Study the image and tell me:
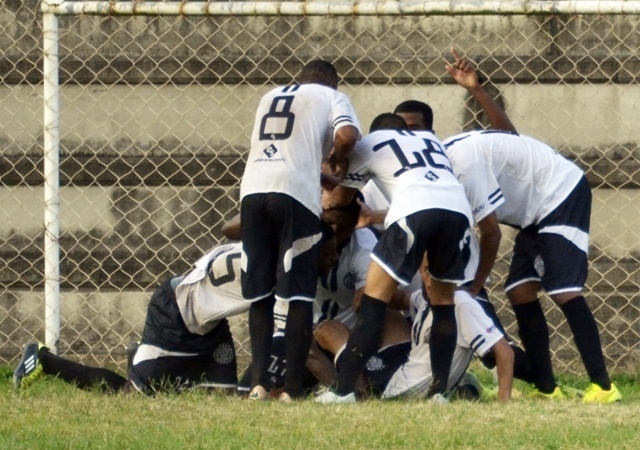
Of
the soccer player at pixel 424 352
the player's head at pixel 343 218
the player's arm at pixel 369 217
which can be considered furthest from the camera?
the player's arm at pixel 369 217

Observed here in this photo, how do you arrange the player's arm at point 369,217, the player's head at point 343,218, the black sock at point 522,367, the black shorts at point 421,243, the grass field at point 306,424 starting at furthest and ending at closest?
the black sock at point 522,367 → the player's arm at point 369,217 → the player's head at point 343,218 → the black shorts at point 421,243 → the grass field at point 306,424

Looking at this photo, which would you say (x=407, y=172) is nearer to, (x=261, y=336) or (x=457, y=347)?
(x=457, y=347)

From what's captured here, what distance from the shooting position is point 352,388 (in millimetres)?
6793

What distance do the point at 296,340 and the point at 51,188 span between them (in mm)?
2466

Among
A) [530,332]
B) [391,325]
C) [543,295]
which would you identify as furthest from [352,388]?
[543,295]

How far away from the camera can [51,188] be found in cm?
870

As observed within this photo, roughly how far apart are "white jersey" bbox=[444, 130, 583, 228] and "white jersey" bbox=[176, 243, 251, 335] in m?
1.30

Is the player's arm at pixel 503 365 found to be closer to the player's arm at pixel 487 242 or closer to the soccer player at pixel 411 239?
the soccer player at pixel 411 239

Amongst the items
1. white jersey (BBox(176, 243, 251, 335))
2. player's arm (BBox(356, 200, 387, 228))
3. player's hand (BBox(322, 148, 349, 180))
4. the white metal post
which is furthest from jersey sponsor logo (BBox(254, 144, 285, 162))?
the white metal post

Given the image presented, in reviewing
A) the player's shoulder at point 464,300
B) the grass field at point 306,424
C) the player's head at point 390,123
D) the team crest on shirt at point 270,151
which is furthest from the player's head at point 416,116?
the grass field at point 306,424

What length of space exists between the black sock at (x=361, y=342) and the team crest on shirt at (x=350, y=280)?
0.71 m

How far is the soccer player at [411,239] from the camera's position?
22.2 ft

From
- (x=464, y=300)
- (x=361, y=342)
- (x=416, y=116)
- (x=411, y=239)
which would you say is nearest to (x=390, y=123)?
(x=416, y=116)

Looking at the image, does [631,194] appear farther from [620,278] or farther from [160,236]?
[160,236]
